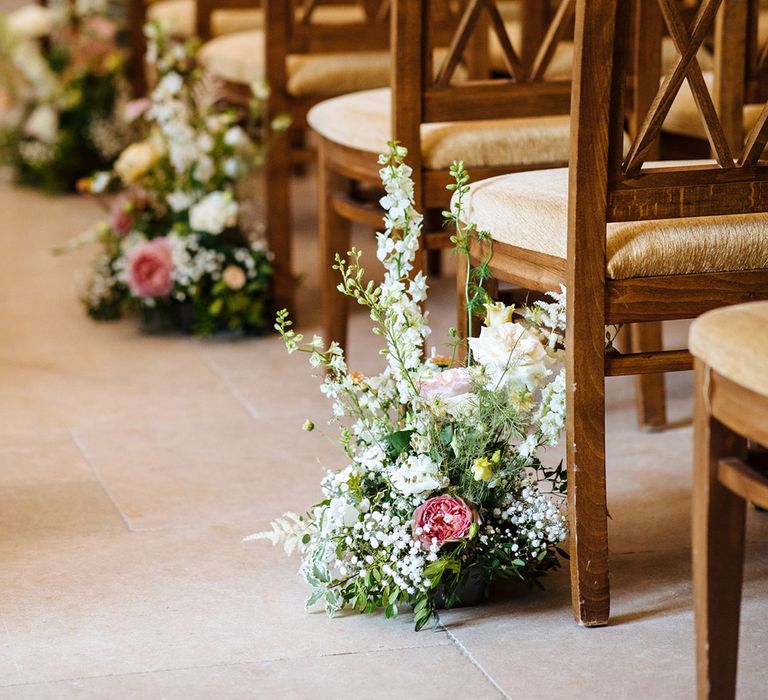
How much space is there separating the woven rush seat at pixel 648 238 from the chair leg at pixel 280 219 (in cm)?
143

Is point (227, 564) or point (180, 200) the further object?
point (180, 200)

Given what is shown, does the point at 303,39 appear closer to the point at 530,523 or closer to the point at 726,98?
the point at 726,98

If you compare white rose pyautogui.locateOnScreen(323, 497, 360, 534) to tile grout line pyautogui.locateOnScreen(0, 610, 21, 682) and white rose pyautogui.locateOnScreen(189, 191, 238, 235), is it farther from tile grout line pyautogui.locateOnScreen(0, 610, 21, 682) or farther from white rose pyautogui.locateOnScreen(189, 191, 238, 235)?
white rose pyautogui.locateOnScreen(189, 191, 238, 235)

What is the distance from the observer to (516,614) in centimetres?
174

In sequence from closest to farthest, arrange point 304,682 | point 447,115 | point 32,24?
1. point 304,682
2. point 447,115
3. point 32,24

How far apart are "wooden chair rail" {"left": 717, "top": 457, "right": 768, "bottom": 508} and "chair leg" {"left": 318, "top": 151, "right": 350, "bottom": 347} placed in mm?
1392

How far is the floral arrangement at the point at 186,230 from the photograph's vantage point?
304 centimetres

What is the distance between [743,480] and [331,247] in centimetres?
150

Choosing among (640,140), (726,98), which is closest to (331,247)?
(726,98)

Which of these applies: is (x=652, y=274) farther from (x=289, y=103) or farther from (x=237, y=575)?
(x=289, y=103)

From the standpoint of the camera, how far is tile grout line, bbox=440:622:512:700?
61.2 inches

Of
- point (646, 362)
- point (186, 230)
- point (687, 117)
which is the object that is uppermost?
point (687, 117)

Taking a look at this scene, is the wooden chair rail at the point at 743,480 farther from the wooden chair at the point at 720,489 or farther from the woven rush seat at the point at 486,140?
the woven rush seat at the point at 486,140

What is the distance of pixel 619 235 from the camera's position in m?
1.63
